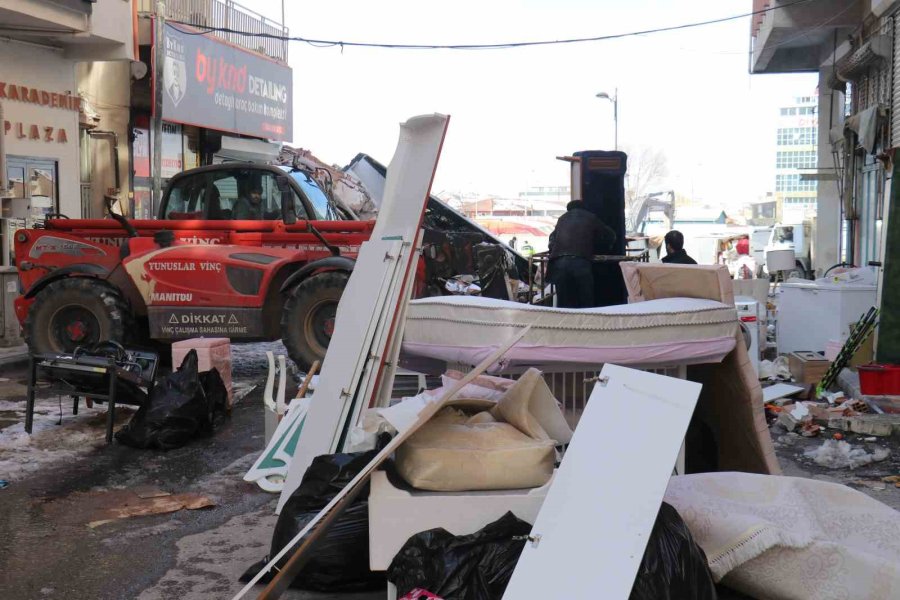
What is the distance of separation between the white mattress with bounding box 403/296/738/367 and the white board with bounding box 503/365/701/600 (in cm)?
109

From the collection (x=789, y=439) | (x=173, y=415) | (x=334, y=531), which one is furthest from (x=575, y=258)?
(x=334, y=531)

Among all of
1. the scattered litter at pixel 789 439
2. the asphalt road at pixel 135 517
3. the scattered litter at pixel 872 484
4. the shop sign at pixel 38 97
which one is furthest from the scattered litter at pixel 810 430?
the shop sign at pixel 38 97

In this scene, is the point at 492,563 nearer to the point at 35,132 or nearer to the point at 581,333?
the point at 581,333

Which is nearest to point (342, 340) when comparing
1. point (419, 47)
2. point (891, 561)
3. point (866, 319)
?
point (891, 561)

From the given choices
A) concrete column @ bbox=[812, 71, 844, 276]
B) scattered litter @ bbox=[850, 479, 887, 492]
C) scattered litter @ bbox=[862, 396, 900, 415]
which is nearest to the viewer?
scattered litter @ bbox=[850, 479, 887, 492]

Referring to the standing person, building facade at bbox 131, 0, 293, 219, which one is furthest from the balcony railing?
the standing person

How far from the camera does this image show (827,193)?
21.9m

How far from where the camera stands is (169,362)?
1094cm

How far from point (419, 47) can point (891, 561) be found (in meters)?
17.2

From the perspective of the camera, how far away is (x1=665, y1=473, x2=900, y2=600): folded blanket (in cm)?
350

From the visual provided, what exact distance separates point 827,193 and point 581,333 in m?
19.1

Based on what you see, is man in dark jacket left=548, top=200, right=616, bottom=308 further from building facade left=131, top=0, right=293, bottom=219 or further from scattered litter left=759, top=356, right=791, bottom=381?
building facade left=131, top=0, right=293, bottom=219

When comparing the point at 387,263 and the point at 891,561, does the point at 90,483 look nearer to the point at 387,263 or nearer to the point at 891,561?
the point at 387,263

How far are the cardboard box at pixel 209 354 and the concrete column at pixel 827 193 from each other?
16.2 metres
